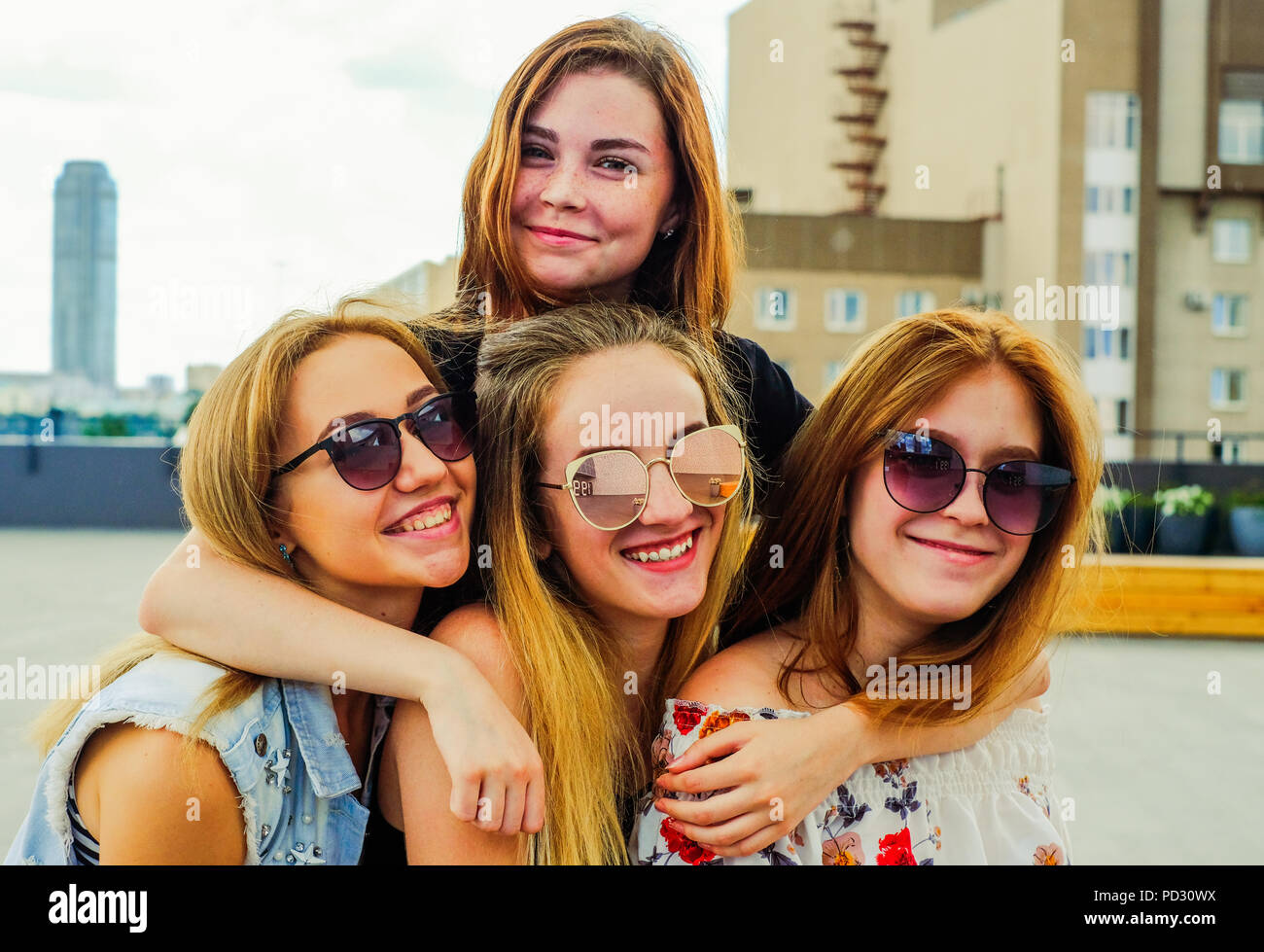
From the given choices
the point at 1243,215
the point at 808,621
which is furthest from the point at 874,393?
the point at 1243,215

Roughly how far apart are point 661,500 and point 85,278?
3.42 meters

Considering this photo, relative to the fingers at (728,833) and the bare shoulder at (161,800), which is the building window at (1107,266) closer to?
the fingers at (728,833)

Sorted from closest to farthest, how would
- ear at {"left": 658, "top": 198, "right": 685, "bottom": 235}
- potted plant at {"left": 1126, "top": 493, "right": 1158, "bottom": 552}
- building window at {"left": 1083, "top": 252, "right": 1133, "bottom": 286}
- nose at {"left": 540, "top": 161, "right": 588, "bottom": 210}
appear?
1. nose at {"left": 540, "top": 161, "right": 588, "bottom": 210}
2. ear at {"left": 658, "top": 198, "right": 685, "bottom": 235}
3. potted plant at {"left": 1126, "top": 493, "right": 1158, "bottom": 552}
4. building window at {"left": 1083, "top": 252, "right": 1133, "bottom": 286}

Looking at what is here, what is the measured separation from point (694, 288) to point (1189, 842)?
340cm

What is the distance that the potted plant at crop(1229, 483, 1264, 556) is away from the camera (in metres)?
10.7

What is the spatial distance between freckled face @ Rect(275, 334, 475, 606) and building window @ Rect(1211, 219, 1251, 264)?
30.1 metres

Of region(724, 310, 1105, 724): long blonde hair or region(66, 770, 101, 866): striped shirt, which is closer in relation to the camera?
region(66, 770, 101, 866): striped shirt

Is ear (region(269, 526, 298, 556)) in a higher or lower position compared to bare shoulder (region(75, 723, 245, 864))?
higher

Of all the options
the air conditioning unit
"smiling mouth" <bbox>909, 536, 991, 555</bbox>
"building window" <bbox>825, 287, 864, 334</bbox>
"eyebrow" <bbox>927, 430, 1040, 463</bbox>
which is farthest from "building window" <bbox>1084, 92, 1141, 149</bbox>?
"smiling mouth" <bbox>909, 536, 991, 555</bbox>

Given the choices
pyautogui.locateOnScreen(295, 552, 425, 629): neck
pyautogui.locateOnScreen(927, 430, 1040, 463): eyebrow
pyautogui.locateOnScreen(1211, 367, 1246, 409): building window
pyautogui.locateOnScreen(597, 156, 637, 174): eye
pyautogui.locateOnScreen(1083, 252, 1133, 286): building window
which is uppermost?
pyautogui.locateOnScreen(1083, 252, 1133, 286): building window

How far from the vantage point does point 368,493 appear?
185 centimetres

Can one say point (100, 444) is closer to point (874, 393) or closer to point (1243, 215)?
point (874, 393)

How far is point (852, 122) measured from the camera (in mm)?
33281

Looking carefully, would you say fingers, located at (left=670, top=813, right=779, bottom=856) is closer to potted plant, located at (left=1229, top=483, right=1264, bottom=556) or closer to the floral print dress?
the floral print dress
